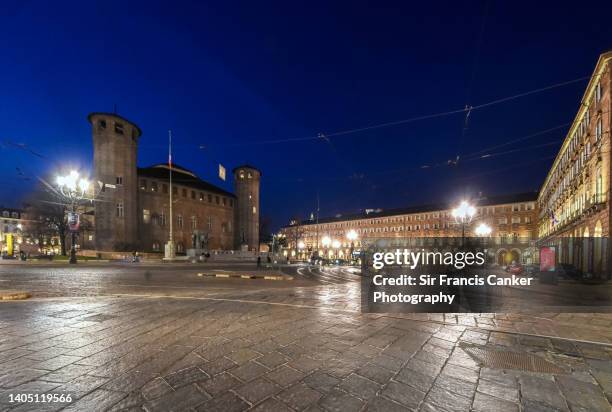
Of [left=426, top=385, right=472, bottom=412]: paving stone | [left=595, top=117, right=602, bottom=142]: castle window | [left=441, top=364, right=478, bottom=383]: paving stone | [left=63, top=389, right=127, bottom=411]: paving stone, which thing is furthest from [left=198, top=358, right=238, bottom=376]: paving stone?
[left=595, top=117, right=602, bottom=142]: castle window

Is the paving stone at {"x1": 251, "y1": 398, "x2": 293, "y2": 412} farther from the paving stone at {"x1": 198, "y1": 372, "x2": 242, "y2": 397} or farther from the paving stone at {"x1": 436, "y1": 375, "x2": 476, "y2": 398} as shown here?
the paving stone at {"x1": 436, "y1": 375, "x2": 476, "y2": 398}

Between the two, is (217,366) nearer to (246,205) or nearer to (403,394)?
(403,394)

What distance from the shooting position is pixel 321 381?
144 inches

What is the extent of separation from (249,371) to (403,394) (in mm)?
1723

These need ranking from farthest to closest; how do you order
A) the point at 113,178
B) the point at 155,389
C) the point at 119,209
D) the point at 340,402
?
the point at 119,209 < the point at 113,178 < the point at 155,389 < the point at 340,402

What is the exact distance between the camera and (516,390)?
11.6ft

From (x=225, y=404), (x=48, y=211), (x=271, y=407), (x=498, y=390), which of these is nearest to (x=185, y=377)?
(x=225, y=404)

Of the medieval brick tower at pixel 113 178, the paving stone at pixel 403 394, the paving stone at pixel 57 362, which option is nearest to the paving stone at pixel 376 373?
the paving stone at pixel 403 394

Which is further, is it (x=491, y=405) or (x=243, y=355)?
(x=243, y=355)

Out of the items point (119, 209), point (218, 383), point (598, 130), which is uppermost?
point (598, 130)

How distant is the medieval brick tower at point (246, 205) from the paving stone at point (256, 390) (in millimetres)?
78163

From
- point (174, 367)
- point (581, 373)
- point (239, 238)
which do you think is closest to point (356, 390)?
point (174, 367)

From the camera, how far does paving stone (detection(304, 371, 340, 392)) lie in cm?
352

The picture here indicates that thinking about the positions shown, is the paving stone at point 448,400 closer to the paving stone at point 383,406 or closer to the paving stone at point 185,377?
the paving stone at point 383,406
